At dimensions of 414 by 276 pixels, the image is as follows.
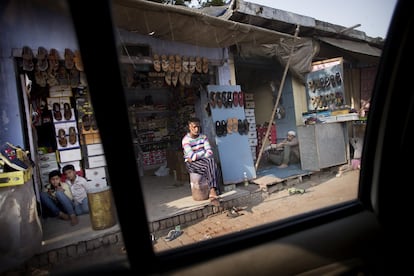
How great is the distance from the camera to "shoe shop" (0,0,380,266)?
4.36m

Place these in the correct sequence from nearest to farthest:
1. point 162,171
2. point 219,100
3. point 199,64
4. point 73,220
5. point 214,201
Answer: point 73,220 → point 214,201 → point 199,64 → point 219,100 → point 162,171

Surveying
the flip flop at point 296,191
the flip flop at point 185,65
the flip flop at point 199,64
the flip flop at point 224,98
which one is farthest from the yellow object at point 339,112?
the flip flop at point 185,65

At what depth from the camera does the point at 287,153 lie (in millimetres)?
7520

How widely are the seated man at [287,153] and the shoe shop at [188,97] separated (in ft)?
0.61

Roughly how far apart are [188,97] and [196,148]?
2496 mm

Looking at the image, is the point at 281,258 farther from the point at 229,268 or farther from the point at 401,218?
the point at 401,218

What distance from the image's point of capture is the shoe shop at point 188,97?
4.36 m

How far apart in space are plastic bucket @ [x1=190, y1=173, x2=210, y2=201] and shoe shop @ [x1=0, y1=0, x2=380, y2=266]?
2.72 feet

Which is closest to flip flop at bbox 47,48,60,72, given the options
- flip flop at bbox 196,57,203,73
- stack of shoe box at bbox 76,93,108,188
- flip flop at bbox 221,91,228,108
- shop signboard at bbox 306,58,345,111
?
stack of shoe box at bbox 76,93,108,188

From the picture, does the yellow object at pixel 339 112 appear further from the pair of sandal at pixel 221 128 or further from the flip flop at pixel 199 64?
the flip flop at pixel 199 64

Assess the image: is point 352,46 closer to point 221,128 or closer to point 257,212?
point 221,128

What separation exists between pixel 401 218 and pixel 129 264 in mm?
1151

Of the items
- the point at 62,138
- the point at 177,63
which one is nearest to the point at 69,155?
the point at 62,138

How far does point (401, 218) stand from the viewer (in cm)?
119
